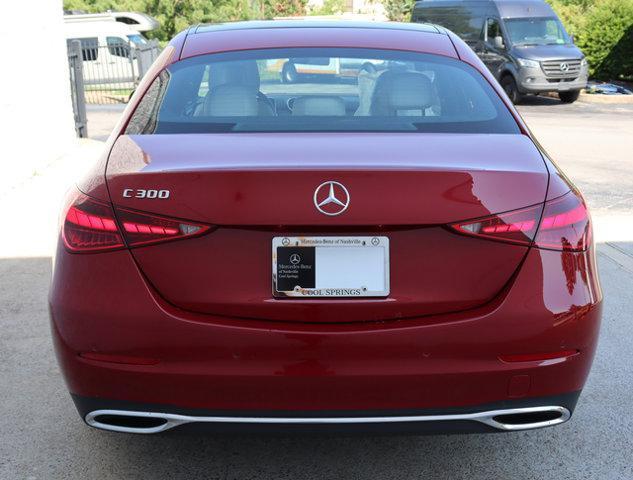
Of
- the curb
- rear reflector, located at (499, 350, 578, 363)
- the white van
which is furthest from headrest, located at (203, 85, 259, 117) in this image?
the curb

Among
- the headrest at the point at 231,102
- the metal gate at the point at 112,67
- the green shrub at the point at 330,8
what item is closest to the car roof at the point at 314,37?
the headrest at the point at 231,102

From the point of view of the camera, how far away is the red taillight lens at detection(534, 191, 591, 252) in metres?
2.85

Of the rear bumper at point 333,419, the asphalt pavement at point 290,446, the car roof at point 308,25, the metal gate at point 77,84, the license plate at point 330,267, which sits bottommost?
the metal gate at point 77,84

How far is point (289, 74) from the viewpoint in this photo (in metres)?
4.30

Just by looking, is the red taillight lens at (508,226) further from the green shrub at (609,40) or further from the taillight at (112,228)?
the green shrub at (609,40)

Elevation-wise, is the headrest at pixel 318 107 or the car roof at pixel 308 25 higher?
the car roof at pixel 308 25

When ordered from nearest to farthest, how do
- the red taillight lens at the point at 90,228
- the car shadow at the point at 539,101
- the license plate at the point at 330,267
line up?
the license plate at the point at 330,267 → the red taillight lens at the point at 90,228 → the car shadow at the point at 539,101

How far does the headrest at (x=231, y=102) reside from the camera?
3.54 m

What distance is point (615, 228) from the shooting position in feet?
25.4

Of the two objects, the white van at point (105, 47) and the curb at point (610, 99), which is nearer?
the curb at point (610, 99)

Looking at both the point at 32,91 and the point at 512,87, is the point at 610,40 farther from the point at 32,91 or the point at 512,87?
the point at 32,91

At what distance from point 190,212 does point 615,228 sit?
5729 mm

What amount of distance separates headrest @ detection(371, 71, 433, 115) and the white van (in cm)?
1948

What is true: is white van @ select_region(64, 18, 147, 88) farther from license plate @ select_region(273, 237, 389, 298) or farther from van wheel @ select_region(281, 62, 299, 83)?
license plate @ select_region(273, 237, 389, 298)
